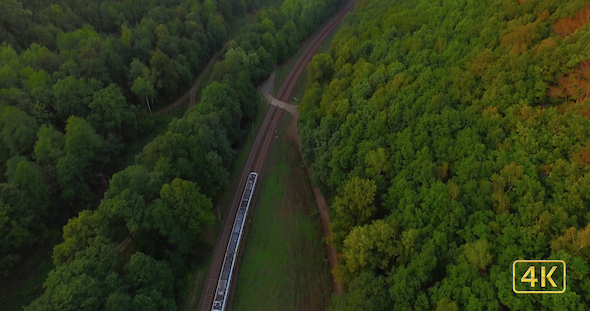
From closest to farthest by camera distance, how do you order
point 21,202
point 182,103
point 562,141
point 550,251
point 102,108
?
point 550,251 < point 562,141 < point 21,202 < point 102,108 < point 182,103

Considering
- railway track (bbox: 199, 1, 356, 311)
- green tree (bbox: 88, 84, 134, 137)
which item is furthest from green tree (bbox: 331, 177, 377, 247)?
green tree (bbox: 88, 84, 134, 137)

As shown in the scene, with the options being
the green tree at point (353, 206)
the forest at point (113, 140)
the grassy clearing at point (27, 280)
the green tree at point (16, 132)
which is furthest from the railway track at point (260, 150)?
the green tree at point (16, 132)

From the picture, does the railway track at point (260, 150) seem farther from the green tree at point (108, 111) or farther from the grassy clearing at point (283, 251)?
the green tree at point (108, 111)

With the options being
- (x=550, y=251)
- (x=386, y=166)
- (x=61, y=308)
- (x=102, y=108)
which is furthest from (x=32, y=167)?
(x=550, y=251)

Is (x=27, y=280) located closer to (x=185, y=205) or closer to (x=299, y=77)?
(x=185, y=205)

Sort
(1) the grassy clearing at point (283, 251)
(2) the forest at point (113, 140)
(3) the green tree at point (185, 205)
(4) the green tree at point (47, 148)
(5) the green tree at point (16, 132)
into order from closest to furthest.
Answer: (2) the forest at point (113, 140)
(3) the green tree at point (185, 205)
(1) the grassy clearing at point (283, 251)
(5) the green tree at point (16, 132)
(4) the green tree at point (47, 148)

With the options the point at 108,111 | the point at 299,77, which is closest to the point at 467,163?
the point at 299,77

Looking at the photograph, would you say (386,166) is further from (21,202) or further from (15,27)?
(15,27)
